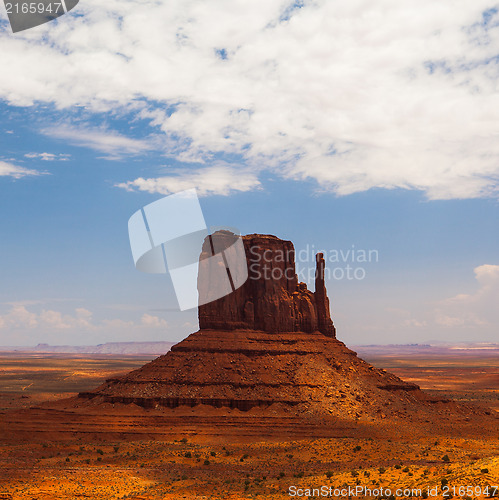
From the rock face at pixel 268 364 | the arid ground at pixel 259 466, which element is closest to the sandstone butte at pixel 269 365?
the rock face at pixel 268 364

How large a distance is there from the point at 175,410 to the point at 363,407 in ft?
74.0

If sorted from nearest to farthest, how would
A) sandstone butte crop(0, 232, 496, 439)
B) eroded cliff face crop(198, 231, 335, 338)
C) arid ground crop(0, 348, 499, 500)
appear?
arid ground crop(0, 348, 499, 500) < sandstone butte crop(0, 232, 496, 439) < eroded cliff face crop(198, 231, 335, 338)

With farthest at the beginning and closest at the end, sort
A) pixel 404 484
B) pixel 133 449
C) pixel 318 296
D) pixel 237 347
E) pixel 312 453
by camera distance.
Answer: pixel 318 296 → pixel 237 347 → pixel 133 449 → pixel 312 453 → pixel 404 484

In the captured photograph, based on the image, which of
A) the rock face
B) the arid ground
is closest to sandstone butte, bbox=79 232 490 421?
the rock face

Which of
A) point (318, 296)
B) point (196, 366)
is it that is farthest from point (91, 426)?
point (318, 296)

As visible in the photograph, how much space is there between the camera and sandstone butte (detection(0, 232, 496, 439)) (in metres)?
67.6

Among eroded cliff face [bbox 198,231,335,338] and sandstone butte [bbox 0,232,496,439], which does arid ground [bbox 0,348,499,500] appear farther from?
eroded cliff face [bbox 198,231,335,338]

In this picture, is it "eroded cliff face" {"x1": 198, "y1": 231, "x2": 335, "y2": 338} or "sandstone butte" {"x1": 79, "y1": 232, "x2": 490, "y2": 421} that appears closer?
"sandstone butte" {"x1": 79, "y1": 232, "x2": 490, "y2": 421}

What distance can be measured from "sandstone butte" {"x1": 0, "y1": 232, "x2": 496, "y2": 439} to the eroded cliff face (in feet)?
0.47

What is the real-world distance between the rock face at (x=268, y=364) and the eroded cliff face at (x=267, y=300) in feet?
0.46

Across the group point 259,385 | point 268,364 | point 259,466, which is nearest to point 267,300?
point 268,364

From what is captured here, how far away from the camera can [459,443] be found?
59.9 meters

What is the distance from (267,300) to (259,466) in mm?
34582

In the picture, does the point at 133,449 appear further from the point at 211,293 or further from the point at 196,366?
the point at 211,293
